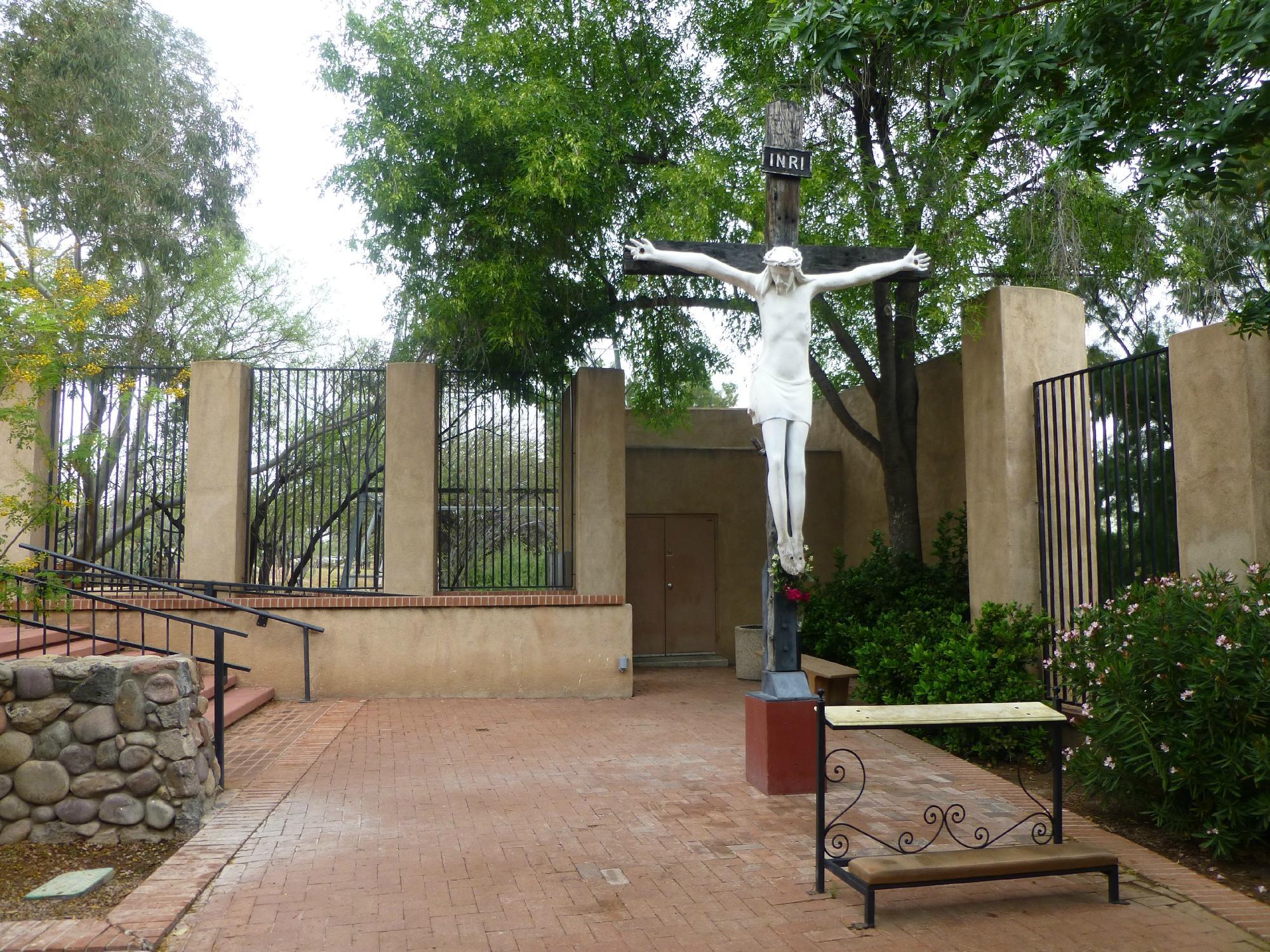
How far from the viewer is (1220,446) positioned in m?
6.40

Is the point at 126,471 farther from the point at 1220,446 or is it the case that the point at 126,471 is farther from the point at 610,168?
the point at 1220,446

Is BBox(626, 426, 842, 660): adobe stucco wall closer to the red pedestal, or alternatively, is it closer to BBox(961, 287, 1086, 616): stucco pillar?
BBox(961, 287, 1086, 616): stucco pillar

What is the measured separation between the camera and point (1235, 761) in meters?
4.91

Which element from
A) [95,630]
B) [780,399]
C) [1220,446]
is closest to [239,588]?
[95,630]

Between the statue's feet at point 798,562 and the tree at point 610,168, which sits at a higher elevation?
the tree at point 610,168

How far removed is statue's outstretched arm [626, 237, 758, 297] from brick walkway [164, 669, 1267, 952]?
11.7ft

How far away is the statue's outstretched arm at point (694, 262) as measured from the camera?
6.59 m

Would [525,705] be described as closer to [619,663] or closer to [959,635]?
[619,663]

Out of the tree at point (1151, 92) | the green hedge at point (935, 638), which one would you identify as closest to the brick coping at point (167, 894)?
the green hedge at point (935, 638)

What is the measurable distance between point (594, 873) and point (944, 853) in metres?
1.73

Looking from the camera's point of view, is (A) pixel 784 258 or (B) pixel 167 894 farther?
(A) pixel 784 258

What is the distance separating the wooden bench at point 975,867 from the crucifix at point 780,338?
6.84ft

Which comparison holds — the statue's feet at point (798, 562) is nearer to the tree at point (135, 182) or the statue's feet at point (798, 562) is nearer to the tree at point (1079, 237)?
the tree at point (1079, 237)

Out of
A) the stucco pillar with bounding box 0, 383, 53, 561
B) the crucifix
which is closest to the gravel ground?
the crucifix
